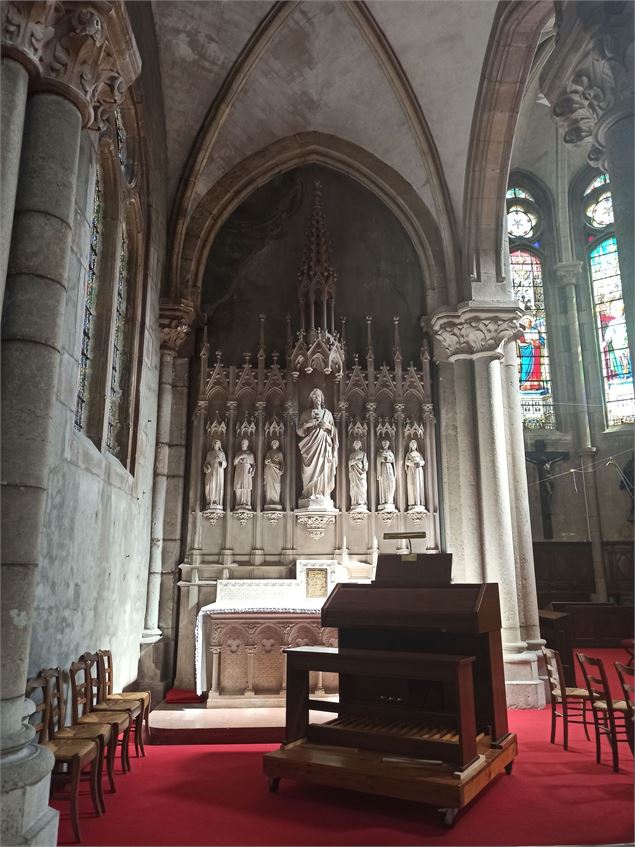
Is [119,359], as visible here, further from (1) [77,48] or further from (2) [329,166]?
(2) [329,166]

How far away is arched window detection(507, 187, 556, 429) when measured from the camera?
47.9 ft

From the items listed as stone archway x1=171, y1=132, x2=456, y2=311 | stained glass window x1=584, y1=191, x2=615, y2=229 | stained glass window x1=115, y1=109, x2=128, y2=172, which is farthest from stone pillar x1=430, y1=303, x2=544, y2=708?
stained glass window x1=584, y1=191, x2=615, y2=229

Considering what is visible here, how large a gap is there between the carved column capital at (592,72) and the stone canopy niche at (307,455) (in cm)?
516

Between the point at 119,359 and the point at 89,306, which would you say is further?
the point at 119,359

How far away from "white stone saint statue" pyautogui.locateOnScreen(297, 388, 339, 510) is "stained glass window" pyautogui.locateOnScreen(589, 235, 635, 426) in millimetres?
8228

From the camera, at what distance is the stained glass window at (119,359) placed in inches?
283

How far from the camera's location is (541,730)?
254 inches

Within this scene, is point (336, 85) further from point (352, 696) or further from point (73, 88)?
point (352, 696)

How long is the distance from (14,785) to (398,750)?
2.47 meters

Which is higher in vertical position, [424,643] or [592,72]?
[592,72]

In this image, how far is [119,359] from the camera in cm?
741

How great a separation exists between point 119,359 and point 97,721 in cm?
409

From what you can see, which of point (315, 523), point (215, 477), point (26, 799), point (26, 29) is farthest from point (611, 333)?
point (26, 799)

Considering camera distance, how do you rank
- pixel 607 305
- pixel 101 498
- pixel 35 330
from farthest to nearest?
1. pixel 607 305
2. pixel 101 498
3. pixel 35 330
